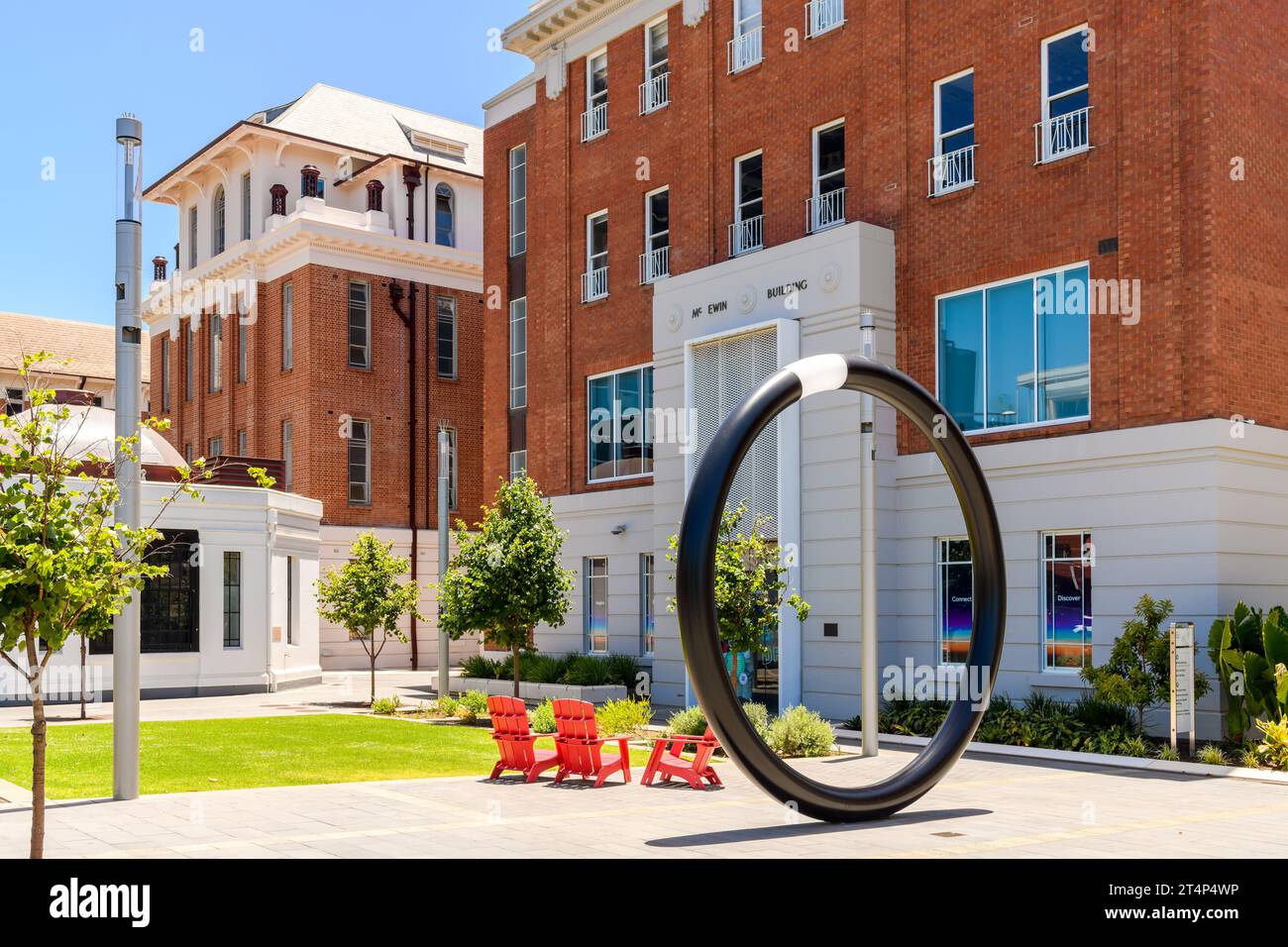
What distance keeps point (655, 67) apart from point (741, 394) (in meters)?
10.3

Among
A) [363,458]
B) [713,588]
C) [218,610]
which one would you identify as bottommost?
[218,610]

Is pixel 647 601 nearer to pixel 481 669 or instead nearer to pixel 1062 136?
pixel 481 669

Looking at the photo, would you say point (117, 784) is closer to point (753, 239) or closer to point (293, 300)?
point (753, 239)

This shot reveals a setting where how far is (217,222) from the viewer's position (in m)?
52.6

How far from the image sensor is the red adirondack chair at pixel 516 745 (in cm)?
1642

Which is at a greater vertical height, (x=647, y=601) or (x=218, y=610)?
(x=647, y=601)

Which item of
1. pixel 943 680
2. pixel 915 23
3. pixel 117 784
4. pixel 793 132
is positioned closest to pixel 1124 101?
pixel 915 23

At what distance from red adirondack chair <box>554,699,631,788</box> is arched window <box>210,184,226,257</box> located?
41.2 metres

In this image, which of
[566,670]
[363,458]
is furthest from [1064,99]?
[363,458]

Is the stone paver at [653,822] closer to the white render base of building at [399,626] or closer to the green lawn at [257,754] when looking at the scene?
the green lawn at [257,754]

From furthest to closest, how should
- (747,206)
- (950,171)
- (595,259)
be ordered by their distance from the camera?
(595,259)
(747,206)
(950,171)

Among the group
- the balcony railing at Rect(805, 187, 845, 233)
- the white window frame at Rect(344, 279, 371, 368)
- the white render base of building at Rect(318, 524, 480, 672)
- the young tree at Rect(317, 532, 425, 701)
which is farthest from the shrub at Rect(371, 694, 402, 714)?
the white window frame at Rect(344, 279, 371, 368)

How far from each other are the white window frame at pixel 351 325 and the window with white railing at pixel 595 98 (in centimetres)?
1633
